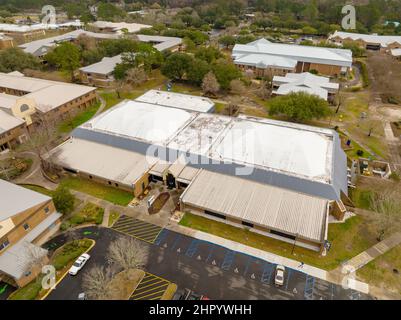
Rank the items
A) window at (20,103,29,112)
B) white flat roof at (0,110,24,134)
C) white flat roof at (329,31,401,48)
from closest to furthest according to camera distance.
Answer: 1. white flat roof at (0,110,24,134)
2. window at (20,103,29,112)
3. white flat roof at (329,31,401,48)

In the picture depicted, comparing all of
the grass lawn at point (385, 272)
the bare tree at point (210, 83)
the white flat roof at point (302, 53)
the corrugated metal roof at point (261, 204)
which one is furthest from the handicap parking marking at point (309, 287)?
the white flat roof at point (302, 53)

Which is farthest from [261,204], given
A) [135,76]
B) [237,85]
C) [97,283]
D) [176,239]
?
[135,76]

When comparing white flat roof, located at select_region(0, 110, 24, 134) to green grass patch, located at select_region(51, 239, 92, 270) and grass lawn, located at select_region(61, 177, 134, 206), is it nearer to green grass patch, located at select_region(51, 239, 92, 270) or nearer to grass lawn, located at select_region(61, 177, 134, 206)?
grass lawn, located at select_region(61, 177, 134, 206)

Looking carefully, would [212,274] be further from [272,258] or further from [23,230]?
[23,230]

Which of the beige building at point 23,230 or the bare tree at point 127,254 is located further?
the beige building at point 23,230

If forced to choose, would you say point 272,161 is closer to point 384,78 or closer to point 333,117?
point 333,117

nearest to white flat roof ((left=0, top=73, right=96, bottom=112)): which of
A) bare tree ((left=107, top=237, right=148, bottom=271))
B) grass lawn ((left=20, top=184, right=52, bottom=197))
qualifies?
grass lawn ((left=20, top=184, right=52, bottom=197))

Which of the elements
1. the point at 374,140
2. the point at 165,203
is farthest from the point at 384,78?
the point at 165,203

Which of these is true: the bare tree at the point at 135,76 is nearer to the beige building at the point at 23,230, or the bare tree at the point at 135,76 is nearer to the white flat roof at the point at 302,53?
the white flat roof at the point at 302,53
